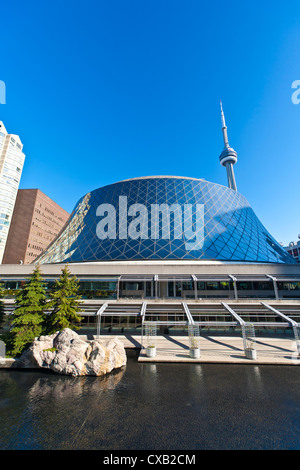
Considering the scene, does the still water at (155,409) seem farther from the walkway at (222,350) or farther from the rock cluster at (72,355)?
the walkway at (222,350)

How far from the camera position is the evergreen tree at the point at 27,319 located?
667 inches

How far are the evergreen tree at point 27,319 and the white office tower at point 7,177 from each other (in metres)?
55.1

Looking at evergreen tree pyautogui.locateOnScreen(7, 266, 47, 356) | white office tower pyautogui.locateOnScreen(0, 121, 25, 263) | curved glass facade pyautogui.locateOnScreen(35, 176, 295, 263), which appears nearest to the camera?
evergreen tree pyautogui.locateOnScreen(7, 266, 47, 356)

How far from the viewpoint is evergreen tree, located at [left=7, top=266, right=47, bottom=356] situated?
667 inches

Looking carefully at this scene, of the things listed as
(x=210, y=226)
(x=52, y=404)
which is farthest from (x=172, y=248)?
(x=52, y=404)

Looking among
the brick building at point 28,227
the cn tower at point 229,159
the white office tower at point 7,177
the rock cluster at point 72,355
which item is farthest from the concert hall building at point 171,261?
the cn tower at point 229,159

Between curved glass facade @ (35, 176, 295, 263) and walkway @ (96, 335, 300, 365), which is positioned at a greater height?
curved glass facade @ (35, 176, 295, 263)

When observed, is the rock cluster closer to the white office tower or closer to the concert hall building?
the concert hall building

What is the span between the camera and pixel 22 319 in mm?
17422

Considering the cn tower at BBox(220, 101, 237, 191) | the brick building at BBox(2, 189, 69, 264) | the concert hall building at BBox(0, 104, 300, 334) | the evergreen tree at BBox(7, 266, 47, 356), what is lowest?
the evergreen tree at BBox(7, 266, 47, 356)

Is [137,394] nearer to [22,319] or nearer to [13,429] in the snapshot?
[13,429]

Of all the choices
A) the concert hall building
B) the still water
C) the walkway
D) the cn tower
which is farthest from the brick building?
the cn tower

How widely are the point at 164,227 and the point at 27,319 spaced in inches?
1035

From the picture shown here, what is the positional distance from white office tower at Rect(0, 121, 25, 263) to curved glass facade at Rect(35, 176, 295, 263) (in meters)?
31.4
